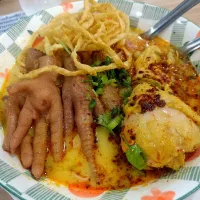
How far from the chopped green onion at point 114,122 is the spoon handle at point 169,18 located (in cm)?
81

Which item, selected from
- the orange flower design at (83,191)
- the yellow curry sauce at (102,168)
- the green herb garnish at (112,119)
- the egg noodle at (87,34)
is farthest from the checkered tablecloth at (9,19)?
the orange flower design at (83,191)

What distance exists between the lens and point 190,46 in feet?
6.62

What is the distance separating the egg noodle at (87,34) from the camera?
74.0 inches

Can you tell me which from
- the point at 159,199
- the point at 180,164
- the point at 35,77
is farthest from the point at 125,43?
the point at 159,199

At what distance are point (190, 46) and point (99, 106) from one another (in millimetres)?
742

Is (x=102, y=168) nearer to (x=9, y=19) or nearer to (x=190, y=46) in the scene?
(x=190, y=46)

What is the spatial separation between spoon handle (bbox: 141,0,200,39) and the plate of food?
4cm

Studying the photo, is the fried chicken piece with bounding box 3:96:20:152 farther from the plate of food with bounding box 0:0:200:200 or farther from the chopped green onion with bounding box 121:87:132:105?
the chopped green onion with bounding box 121:87:132:105

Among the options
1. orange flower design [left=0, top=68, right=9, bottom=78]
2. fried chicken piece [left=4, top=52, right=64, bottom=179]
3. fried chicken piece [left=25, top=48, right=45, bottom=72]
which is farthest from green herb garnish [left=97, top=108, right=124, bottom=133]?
orange flower design [left=0, top=68, right=9, bottom=78]

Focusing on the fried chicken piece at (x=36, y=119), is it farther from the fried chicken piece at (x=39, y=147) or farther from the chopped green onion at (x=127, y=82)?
the chopped green onion at (x=127, y=82)

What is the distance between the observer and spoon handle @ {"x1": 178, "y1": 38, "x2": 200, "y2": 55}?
6.54 feet

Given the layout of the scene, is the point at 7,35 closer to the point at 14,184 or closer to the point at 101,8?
the point at 101,8

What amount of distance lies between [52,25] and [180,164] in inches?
Answer: 47.4

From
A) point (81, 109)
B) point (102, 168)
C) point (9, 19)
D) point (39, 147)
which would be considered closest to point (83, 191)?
point (102, 168)
